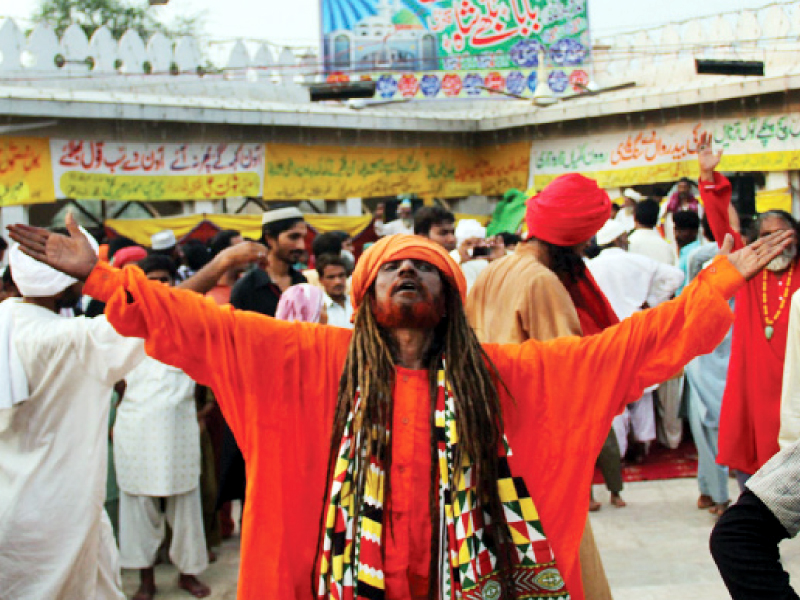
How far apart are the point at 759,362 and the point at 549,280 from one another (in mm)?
2192

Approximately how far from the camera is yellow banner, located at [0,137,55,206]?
12.8 m

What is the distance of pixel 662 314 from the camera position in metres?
2.69

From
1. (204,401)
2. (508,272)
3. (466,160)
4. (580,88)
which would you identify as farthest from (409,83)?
(508,272)

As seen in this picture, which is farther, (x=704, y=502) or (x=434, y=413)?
(x=704, y=502)

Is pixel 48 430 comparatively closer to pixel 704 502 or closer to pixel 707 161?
pixel 707 161

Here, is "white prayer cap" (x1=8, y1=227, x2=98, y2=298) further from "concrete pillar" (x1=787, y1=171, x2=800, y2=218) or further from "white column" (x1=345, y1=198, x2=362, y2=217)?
"white column" (x1=345, y1=198, x2=362, y2=217)

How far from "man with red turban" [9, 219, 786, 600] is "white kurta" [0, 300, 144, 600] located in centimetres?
141

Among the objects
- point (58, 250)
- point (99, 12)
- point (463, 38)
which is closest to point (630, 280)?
point (58, 250)

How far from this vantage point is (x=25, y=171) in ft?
42.7

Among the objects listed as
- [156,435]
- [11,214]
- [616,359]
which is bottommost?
[156,435]

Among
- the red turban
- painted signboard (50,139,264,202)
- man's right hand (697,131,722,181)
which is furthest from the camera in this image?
painted signboard (50,139,264,202)

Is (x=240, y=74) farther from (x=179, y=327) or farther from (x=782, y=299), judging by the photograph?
(x=179, y=327)

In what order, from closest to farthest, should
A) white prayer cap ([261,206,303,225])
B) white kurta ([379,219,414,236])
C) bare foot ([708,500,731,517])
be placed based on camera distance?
white prayer cap ([261,206,303,225]), bare foot ([708,500,731,517]), white kurta ([379,219,414,236])

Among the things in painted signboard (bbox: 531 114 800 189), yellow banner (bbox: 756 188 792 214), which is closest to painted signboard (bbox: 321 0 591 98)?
painted signboard (bbox: 531 114 800 189)
